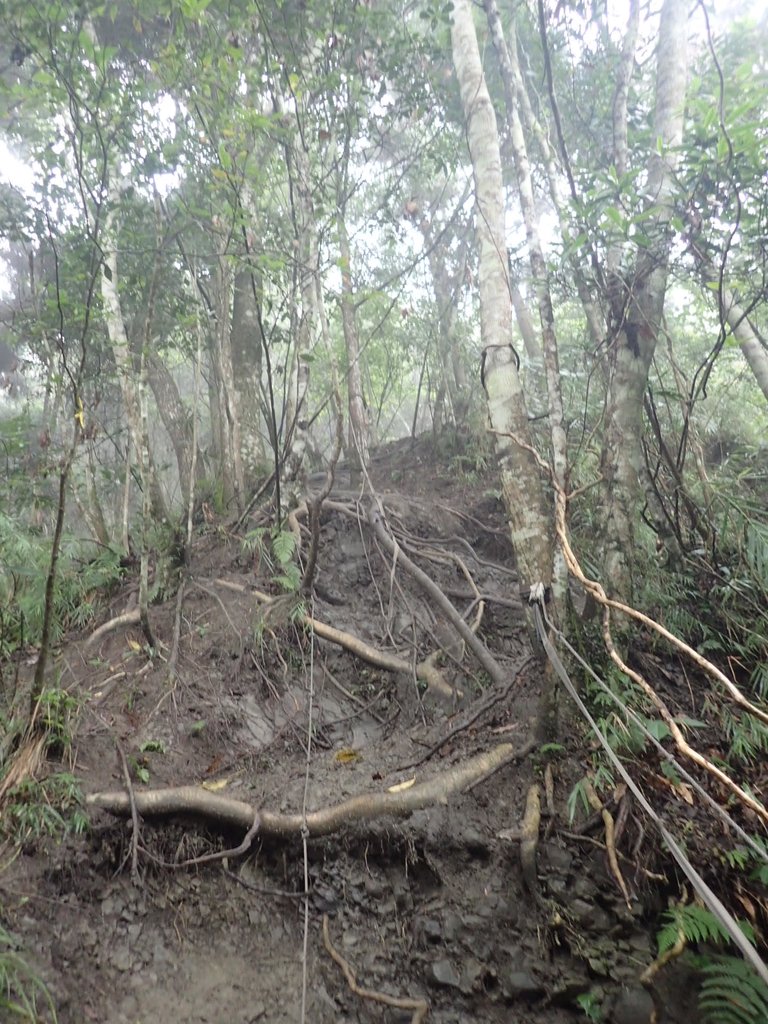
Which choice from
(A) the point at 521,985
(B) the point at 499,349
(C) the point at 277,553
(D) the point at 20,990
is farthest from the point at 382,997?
(B) the point at 499,349

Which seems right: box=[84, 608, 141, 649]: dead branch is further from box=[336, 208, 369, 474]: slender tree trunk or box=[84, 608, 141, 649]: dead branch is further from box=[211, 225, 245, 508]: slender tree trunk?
box=[336, 208, 369, 474]: slender tree trunk

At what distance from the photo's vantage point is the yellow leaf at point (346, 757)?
4.18 meters

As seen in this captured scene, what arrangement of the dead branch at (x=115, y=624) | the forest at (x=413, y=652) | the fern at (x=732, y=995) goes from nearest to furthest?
the fern at (x=732, y=995)
the forest at (x=413, y=652)
the dead branch at (x=115, y=624)

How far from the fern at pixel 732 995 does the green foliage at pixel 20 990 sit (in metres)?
2.68

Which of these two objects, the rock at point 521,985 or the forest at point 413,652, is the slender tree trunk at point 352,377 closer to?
the forest at point 413,652

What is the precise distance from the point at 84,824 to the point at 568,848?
2.65 meters

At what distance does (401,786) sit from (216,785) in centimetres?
123

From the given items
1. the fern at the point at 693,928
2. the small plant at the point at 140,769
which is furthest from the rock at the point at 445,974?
the small plant at the point at 140,769

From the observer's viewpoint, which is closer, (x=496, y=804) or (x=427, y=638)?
(x=496, y=804)

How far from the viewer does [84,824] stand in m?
3.14

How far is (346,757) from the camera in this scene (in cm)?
423

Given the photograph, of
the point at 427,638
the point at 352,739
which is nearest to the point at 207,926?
the point at 352,739

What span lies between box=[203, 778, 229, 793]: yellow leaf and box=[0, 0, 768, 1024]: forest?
34 mm

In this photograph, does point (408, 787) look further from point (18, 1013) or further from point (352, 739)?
point (18, 1013)
